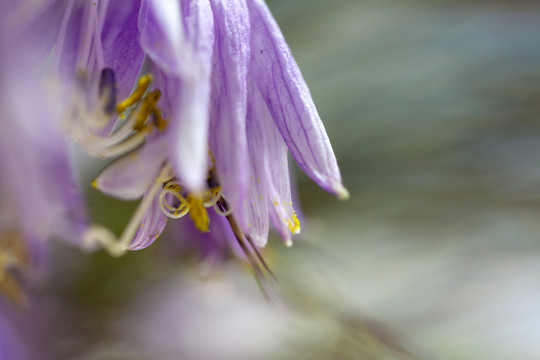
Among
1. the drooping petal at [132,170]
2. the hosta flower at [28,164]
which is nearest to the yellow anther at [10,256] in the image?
the hosta flower at [28,164]

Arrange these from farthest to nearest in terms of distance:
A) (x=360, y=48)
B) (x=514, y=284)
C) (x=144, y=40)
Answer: (x=360, y=48) < (x=514, y=284) < (x=144, y=40)

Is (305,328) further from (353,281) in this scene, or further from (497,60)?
(497,60)

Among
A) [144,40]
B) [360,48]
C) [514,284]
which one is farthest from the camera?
[360,48]

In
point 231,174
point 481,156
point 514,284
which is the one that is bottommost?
point 514,284

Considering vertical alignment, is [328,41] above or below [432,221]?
above

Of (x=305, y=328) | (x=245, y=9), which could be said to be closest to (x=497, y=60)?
(x=305, y=328)

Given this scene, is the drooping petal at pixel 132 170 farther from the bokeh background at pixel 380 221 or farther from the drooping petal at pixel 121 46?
the bokeh background at pixel 380 221

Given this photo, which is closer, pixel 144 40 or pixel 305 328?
pixel 144 40
